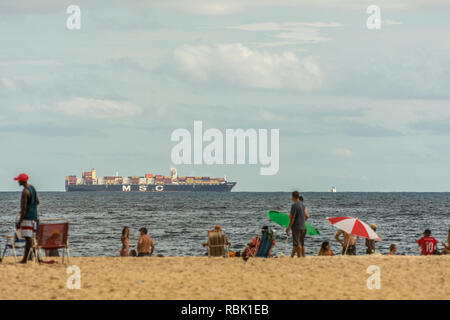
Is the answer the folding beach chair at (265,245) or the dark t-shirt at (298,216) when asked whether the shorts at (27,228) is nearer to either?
the folding beach chair at (265,245)

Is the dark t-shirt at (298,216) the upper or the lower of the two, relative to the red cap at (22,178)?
lower

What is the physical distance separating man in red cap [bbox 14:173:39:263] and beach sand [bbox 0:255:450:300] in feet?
2.17

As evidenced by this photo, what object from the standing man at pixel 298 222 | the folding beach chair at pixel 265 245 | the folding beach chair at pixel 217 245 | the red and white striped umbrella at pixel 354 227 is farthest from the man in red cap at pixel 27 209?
the red and white striped umbrella at pixel 354 227

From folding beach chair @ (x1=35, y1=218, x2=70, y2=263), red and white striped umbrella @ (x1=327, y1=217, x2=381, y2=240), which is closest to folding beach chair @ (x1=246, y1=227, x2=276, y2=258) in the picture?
red and white striped umbrella @ (x1=327, y1=217, x2=381, y2=240)

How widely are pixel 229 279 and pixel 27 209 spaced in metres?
4.18

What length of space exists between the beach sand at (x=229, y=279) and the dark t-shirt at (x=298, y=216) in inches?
30.8

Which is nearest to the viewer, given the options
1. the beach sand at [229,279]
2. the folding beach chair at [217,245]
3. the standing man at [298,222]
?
the beach sand at [229,279]

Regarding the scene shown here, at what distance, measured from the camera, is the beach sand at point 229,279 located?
33.6 ft

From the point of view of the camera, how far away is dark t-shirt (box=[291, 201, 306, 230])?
15.1 m
